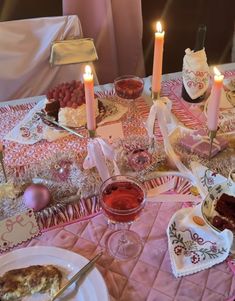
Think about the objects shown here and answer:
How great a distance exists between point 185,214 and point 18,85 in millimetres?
1030

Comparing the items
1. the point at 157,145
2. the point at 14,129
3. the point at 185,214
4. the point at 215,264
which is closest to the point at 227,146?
the point at 157,145

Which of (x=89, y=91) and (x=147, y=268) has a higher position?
(x=89, y=91)

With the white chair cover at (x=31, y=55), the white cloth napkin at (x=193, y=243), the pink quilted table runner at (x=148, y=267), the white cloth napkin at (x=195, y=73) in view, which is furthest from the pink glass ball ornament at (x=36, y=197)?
the white chair cover at (x=31, y=55)

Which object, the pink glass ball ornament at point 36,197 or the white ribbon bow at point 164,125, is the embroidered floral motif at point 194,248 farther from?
the pink glass ball ornament at point 36,197

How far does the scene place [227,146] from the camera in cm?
123

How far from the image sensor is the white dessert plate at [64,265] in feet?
2.67

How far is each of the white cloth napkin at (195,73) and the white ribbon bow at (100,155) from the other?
1.51ft

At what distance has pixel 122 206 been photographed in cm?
94

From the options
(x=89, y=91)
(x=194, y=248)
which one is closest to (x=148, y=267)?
(x=194, y=248)

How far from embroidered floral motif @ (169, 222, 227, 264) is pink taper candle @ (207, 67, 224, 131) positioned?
277 millimetres

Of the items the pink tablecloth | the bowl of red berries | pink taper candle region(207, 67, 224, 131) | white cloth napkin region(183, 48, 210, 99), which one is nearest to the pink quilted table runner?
the pink tablecloth

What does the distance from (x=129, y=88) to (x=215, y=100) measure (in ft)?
1.20

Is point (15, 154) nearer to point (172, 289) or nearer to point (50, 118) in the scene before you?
point (50, 118)

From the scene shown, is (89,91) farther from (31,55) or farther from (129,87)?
(31,55)
